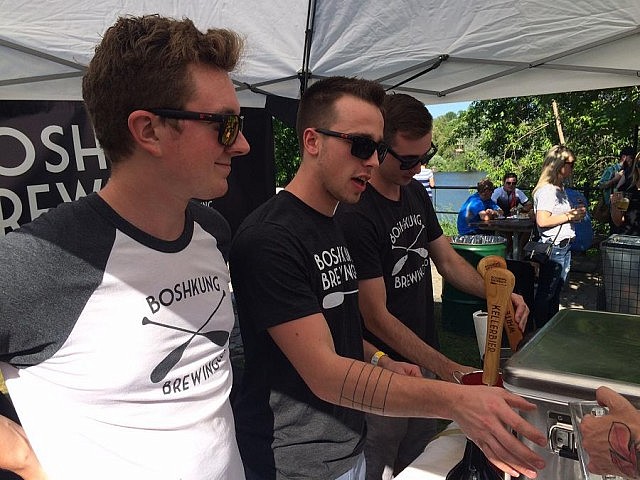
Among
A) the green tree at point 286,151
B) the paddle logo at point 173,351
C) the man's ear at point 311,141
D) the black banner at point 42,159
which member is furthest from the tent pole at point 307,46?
the green tree at point 286,151

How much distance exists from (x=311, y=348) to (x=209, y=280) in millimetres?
279

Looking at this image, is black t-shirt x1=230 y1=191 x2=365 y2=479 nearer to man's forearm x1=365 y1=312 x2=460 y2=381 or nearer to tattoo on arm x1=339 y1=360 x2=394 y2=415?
tattoo on arm x1=339 y1=360 x2=394 y2=415

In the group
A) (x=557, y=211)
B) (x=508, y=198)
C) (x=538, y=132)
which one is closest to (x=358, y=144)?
(x=557, y=211)

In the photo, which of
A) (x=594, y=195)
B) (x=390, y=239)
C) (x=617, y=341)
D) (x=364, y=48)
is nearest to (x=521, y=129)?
(x=594, y=195)

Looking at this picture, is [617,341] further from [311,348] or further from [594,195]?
[594,195]

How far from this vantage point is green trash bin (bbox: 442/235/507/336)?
452cm

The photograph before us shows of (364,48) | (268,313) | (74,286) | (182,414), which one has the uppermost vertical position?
(364,48)

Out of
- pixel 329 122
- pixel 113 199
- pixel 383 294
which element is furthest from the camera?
pixel 383 294

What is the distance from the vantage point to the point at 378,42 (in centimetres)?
356

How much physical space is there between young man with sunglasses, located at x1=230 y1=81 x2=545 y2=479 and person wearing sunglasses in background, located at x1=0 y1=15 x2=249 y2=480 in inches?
6.3

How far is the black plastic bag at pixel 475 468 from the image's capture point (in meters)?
1.15

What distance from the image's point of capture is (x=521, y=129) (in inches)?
442

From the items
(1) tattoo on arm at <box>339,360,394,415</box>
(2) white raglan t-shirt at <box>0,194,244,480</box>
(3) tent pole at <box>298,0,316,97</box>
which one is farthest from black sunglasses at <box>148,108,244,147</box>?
(3) tent pole at <box>298,0,316,97</box>

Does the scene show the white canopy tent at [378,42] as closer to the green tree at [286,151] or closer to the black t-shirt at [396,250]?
the black t-shirt at [396,250]
